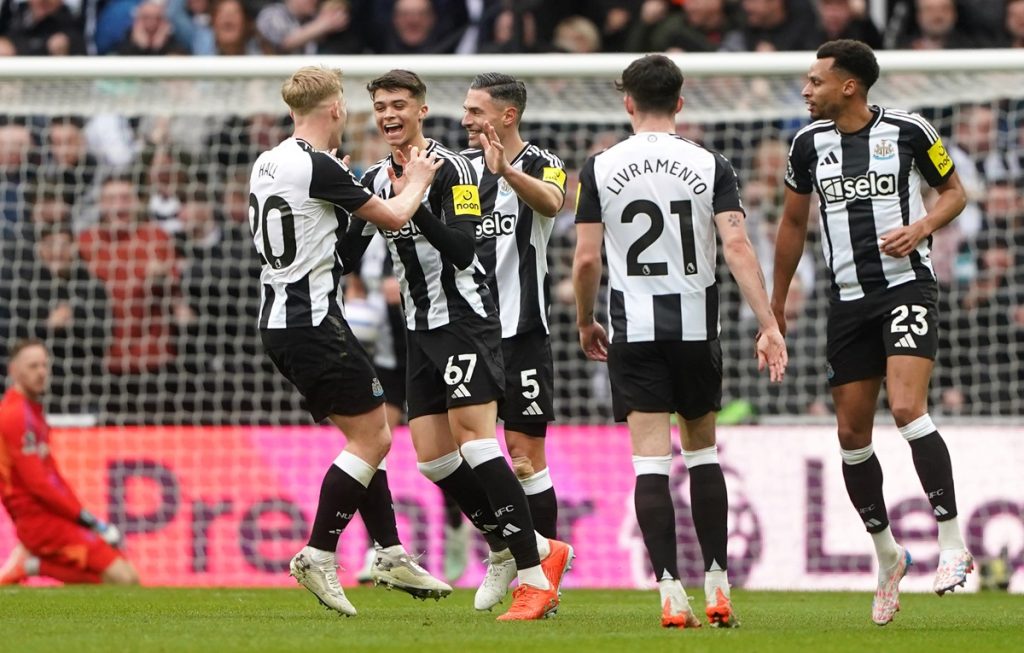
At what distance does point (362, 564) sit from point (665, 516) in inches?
197

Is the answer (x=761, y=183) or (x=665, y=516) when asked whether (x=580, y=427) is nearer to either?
(x=761, y=183)

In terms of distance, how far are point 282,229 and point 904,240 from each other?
8.91 ft

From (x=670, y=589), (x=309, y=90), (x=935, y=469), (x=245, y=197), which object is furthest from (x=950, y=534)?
(x=245, y=197)

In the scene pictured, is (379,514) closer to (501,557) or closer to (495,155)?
(501,557)

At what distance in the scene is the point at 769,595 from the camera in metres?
10.1

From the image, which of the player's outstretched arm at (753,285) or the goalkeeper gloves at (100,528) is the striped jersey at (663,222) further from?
the goalkeeper gloves at (100,528)

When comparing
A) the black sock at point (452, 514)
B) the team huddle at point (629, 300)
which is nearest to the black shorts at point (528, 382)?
the team huddle at point (629, 300)

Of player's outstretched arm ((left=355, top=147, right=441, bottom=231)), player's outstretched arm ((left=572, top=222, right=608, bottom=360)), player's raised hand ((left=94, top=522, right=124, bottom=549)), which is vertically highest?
player's outstretched arm ((left=355, top=147, right=441, bottom=231))

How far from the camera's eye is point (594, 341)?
736 centimetres

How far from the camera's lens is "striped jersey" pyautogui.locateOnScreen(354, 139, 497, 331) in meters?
7.38

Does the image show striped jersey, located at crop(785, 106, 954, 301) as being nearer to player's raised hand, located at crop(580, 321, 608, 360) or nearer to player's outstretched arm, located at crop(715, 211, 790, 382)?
player's outstretched arm, located at crop(715, 211, 790, 382)

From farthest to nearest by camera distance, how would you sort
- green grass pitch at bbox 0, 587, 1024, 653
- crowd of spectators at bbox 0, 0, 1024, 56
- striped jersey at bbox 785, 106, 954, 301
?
crowd of spectators at bbox 0, 0, 1024, 56
striped jersey at bbox 785, 106, 954, 301
green grass pitch at bbox 0, 587, 1024, 653

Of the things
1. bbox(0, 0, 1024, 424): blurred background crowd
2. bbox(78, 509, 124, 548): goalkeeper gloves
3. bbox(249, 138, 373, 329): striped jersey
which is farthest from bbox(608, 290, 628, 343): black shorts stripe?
bbox(78, 509, 124, 548): goalkeeper gloves

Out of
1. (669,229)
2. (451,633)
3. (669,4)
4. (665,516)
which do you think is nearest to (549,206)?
(669,229)
